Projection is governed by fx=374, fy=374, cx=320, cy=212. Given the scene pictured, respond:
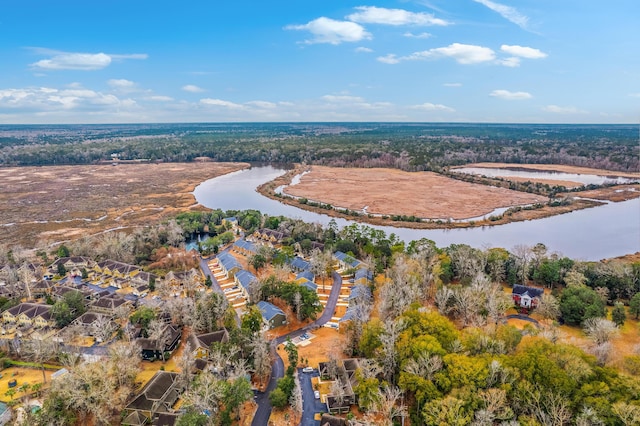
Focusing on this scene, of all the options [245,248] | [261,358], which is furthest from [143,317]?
[245,248]

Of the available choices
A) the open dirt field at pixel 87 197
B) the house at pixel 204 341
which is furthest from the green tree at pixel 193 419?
the open dirt field at pixel 87 197

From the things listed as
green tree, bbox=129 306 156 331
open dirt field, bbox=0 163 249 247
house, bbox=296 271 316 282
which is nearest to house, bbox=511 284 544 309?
house, bbox=296 271 316 282

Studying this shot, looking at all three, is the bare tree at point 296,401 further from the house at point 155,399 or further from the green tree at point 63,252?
the green tree at point 63,252

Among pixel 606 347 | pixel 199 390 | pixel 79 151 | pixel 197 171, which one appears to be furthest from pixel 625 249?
pixel 79 151

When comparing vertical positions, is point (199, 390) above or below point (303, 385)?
above

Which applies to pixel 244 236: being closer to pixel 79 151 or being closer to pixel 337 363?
pixel 337 363

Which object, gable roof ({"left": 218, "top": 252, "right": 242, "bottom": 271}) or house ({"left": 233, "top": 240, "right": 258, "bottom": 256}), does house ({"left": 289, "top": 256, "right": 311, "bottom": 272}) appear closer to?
house ({"left": 233, "top": 240, "right": 258, "bottom": 256})
